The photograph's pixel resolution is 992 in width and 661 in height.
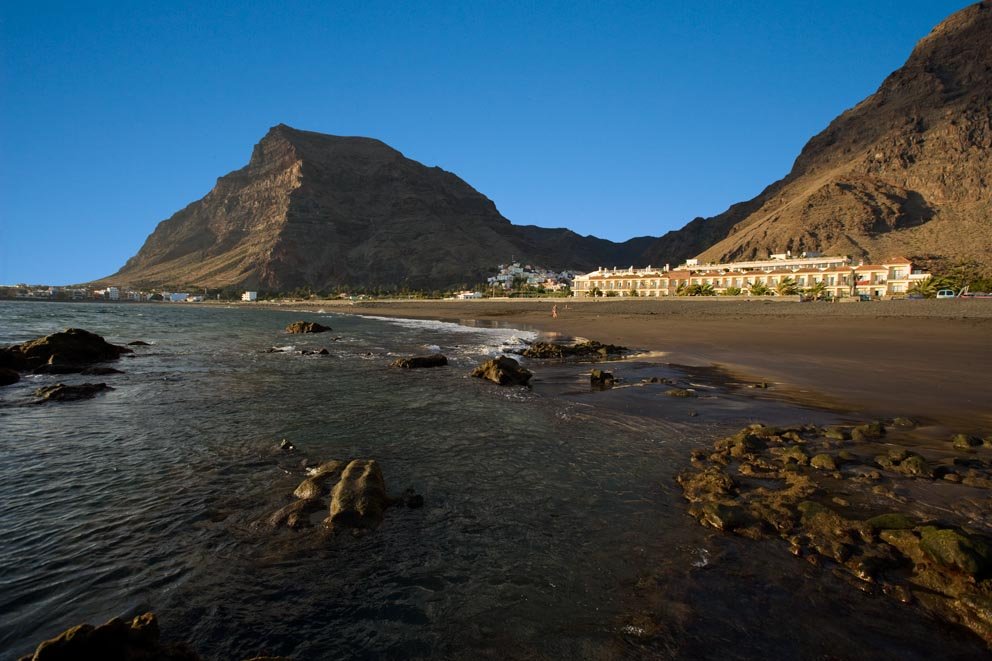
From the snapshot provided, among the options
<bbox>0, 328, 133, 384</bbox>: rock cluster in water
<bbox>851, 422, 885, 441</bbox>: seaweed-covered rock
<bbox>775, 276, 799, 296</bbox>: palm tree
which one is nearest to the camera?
<bbox>851, 422, 885, 441</bbox>: seaweed-covered rock

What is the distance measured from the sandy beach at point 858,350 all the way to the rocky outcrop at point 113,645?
47.5 feet

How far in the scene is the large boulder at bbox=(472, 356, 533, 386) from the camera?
16.9 meters

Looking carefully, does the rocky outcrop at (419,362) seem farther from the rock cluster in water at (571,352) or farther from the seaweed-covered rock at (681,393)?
the seaweed-covered rock at (681,393)

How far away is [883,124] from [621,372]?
210493mm

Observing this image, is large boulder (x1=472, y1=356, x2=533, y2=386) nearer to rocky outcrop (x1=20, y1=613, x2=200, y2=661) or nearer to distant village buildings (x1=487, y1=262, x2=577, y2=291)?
rocky outcrop (x1=20, y1=613, x2=200, y2=661)

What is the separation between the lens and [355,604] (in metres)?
4.80

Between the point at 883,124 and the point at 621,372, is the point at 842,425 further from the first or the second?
the point at 883,124

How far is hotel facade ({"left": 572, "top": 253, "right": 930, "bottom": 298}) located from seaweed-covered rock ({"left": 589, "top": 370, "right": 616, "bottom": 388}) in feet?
242

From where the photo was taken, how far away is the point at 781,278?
84.6 metres

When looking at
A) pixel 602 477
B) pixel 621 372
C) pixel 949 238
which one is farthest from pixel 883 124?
pixel 602 477

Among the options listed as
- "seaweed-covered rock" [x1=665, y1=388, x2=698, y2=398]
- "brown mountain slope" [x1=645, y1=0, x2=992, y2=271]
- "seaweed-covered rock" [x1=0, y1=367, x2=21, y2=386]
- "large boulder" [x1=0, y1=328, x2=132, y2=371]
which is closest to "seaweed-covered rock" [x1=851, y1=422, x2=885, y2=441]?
"seaweed-covered rock" [x1=665, y1=388, x2=698, y2=398]

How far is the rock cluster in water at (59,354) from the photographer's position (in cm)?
1997

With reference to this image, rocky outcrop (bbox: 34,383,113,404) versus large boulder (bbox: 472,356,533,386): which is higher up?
rocky outcrop (bbox: 34,383,113,404)

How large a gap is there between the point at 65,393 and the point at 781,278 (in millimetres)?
97979
